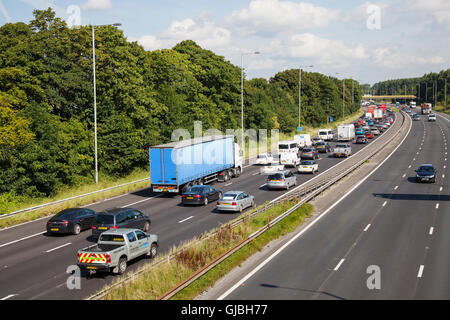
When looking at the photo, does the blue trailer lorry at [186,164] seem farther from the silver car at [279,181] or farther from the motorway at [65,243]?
the silver car at [279,181]

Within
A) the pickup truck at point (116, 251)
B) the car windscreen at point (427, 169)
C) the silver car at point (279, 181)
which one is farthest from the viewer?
the car windscreen at point (427, 169)

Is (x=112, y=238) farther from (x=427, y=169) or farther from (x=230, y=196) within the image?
(x=427, y=169)

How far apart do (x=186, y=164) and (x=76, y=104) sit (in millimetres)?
16594

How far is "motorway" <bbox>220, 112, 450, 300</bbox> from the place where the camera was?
593 inches

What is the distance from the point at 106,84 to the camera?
45188 mm

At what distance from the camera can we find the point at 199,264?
17125 mm

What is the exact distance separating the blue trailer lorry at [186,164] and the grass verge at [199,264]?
10719 mm

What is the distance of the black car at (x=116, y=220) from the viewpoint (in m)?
22.3

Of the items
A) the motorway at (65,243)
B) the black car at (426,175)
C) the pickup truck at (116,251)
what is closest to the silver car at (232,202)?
the motorway at (65,243)

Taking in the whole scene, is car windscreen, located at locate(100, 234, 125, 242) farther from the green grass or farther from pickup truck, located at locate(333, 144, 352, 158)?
pickup truck, located at locate(333, 144, 352, 158)

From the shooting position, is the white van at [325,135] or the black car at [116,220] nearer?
the black car at [116,220]

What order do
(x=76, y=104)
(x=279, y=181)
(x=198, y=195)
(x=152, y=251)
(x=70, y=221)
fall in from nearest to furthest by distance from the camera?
(x=152, y=251)
(x=70, y=221)
(x=198, y=195)
(x=279, y=181)
(x=76, y=104)

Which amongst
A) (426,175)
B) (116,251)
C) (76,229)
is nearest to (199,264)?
(116,251)
